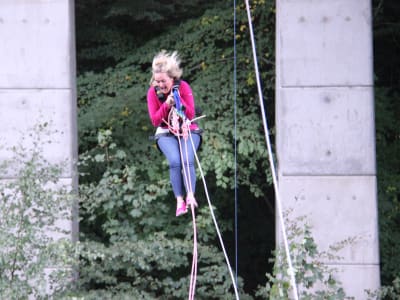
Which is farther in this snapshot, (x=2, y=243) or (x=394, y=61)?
(x=394, y=61)

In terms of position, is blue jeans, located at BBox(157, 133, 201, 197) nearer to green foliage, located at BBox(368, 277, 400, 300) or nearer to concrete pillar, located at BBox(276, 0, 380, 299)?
concrete pillar, located at BBox(276, 0, 380, 299)

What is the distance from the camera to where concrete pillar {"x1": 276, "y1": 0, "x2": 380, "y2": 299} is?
7125 mm

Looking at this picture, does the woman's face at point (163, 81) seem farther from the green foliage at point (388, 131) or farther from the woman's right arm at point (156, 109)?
the green foliage at point (388, 131)

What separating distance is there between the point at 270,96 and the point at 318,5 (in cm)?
221

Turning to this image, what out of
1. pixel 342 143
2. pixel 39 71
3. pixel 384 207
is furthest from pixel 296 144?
pixel 39 71

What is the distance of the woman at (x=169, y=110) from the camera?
19.2ft

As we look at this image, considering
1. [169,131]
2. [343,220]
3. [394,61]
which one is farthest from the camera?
[394,61]

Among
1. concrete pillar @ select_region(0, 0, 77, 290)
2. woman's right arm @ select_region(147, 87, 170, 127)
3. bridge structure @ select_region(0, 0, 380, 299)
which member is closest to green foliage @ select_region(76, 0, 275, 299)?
concrete pillar @ select_region(0, 0, 77, 290)

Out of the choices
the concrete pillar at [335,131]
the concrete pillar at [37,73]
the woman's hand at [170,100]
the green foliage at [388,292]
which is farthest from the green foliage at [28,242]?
the green foliage at [388,292]

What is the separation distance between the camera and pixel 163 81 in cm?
589

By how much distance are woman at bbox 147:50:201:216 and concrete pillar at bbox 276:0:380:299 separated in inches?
53.7

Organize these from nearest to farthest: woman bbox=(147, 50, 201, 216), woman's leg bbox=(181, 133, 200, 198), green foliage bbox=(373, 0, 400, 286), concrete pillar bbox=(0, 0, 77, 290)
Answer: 1. woman bbox=(147, 50, 201, 216)
2. woman's leg bbox=(181, 133, 200, 198)
3. concrete pillar bbox=(0, 0, 77, 290)
4. green foliage bbox=(373, 0, 400, 286)

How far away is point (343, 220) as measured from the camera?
712cm

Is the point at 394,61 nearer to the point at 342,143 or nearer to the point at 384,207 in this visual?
the point at 384,207
